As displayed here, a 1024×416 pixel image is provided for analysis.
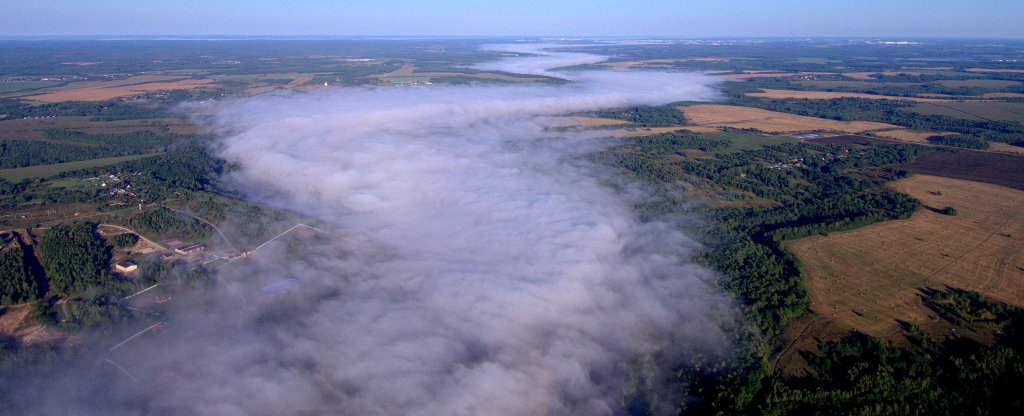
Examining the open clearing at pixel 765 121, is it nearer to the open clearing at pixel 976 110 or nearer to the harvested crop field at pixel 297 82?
the open clearing at pixel 976 110

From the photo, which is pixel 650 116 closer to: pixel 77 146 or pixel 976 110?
pixel 976 110

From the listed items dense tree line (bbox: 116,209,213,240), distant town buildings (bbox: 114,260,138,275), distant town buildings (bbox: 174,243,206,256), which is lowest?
distant town buildings (bbox: 114,260,138,275)

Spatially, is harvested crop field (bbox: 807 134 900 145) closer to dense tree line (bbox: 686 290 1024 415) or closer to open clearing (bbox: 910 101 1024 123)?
open clearing (bbox: 910 101 1024 123)

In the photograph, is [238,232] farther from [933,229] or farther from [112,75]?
[112,75]

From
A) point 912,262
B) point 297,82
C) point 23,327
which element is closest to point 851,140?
point 912,262

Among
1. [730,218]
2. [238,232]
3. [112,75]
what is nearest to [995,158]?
[730,218]

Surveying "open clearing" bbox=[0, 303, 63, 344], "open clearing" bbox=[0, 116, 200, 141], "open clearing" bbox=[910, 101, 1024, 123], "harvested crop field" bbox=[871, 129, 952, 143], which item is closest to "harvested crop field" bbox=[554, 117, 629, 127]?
"harvested crop field" bbox=[871, 129, 952, 143]
